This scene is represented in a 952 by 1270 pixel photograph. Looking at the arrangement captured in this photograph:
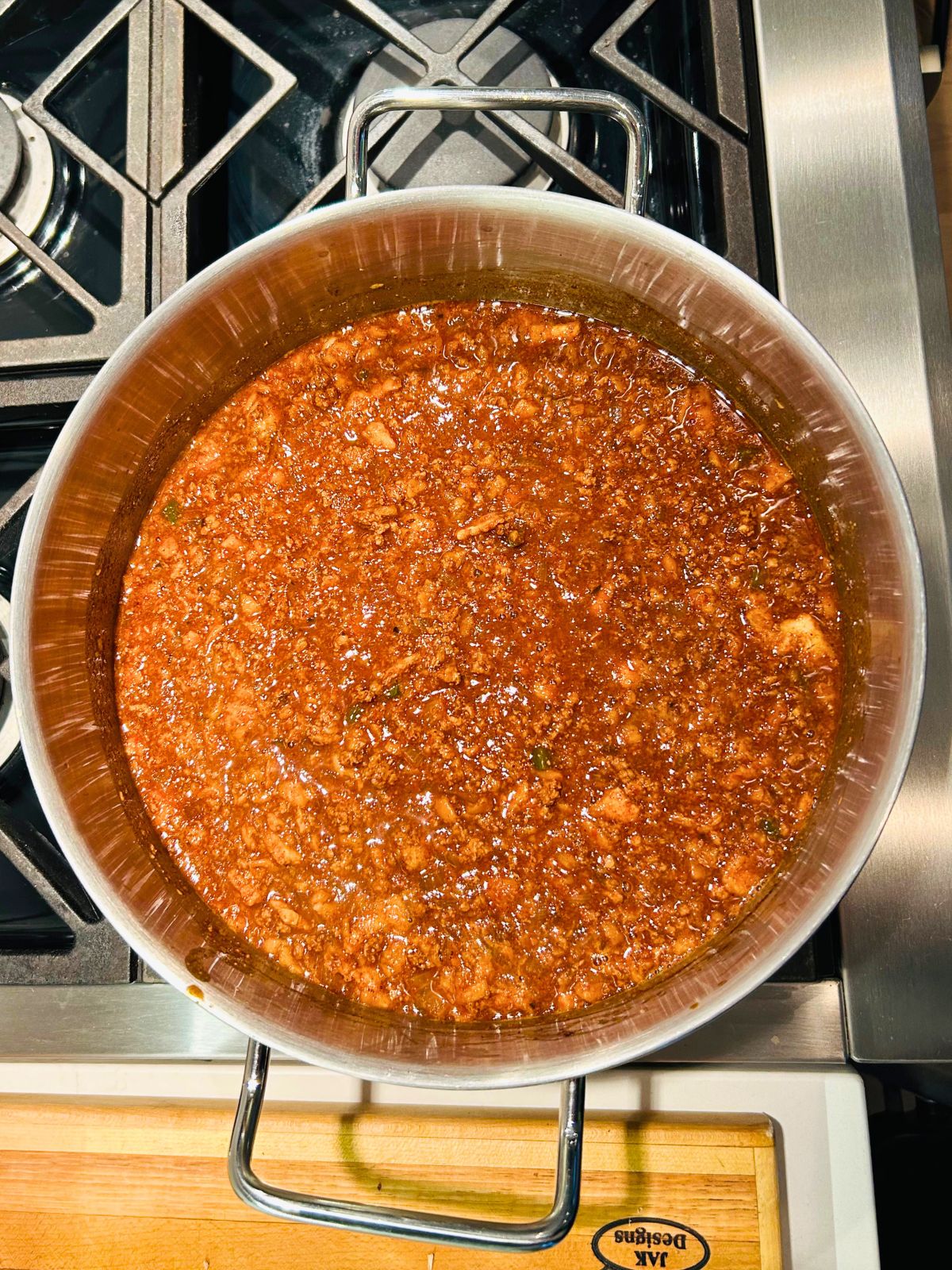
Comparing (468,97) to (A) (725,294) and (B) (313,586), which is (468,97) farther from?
(B) (313,586)

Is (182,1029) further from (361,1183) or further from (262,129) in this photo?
(262,129)

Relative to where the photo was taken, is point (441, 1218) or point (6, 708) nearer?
point (441, 1218)

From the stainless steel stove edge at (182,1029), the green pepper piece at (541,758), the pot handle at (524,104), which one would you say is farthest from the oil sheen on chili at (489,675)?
the pot handle at (524,104)

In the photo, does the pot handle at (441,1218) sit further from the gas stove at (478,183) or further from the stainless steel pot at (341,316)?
the gas stove at (478,183)

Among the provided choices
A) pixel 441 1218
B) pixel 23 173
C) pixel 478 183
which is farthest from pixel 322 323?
pixel 441 1218

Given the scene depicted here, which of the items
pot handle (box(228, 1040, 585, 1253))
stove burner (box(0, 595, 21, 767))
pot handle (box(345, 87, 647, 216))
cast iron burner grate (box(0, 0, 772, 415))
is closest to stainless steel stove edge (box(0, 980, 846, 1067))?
pot handle (box(228, 1040, 585, 1253))
